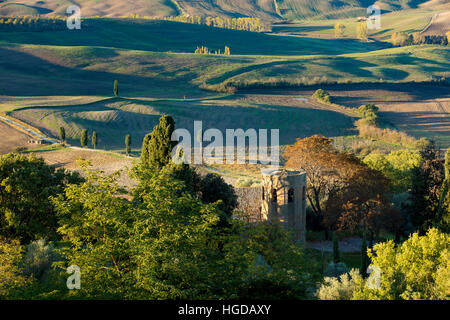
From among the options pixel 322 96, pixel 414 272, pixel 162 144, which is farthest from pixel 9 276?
pixel 322 96

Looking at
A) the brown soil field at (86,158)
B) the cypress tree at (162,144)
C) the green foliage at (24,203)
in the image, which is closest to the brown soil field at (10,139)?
the brown soil field at (86,158)

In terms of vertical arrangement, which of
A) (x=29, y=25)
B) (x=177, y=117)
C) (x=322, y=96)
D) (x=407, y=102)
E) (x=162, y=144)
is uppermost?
(x=29, y=25)

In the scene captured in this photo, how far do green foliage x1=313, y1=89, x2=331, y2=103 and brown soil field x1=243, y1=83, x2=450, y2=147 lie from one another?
1842 millimetres

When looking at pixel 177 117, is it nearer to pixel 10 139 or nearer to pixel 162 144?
pixel 10 139

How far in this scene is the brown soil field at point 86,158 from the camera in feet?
163

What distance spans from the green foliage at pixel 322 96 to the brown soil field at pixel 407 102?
1842mm

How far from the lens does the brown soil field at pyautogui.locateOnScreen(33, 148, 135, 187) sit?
49.7 metres

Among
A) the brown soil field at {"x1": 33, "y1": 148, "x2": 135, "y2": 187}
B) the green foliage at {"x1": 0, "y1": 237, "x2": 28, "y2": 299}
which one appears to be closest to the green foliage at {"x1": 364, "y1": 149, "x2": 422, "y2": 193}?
the brown soil field at {"x1": 33, "y1": 148, "x2": 135, "y2": 187}

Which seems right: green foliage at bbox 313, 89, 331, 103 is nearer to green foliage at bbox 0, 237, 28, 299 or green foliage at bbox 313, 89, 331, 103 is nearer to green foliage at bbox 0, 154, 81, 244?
green foliage at bbox 0, 154, 81, 244

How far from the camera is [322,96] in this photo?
99938 mm

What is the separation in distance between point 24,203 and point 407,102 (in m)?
89.1

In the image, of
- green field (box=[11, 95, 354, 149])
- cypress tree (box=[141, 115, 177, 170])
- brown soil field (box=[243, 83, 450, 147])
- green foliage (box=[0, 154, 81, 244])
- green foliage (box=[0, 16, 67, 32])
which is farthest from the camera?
green foliage (box=[0, 16, 67, 32])

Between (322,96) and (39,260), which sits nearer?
(39,260)

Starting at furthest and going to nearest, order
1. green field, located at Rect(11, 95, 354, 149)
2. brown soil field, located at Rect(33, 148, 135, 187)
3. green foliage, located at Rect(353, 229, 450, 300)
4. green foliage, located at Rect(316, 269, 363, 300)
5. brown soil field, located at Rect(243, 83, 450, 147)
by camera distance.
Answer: brown soil field, located at Rect(243, 83, 450, 147) < green field, located at Rect(11, 95, 354, 149) < brown soil field, located at Rect(33, 148, 135, 187) < green foliage, located at Rect(316, 269, 363, 300) < green foliage, located at Rect(353, 229, 450, 300)
